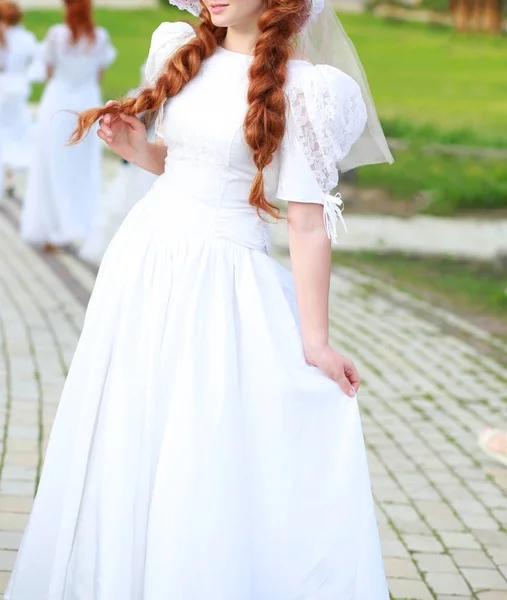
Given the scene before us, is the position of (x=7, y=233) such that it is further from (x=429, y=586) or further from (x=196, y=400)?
(x=196, y=400)

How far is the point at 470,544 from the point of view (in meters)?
4.41

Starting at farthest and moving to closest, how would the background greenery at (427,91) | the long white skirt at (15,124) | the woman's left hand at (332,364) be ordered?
the background greenery at (427,91)
the long white skirt at (15,124)
the woman's left hand at (332,364)

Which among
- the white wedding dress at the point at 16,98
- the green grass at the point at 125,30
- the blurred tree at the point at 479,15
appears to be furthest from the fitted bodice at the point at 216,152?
the blurred tree at the point at 479,15

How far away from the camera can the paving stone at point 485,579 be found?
4055 millimetres

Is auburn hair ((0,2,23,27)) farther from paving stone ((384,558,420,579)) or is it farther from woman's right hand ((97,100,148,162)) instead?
woman's right hand ((97,100,148,162))

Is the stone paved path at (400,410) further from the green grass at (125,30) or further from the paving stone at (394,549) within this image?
the green grass at (125,30)

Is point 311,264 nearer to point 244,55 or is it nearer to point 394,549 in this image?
point 244,55

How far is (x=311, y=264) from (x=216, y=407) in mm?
417

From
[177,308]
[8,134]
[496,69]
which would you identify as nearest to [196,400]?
[177,308]

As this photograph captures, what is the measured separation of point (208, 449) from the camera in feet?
9.52

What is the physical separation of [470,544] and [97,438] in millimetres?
1898

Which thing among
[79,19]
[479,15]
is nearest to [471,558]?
[79,19]

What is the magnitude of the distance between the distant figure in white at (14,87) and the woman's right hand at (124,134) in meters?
9.12

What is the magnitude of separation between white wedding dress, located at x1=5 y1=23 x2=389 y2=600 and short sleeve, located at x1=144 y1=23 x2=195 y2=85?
16 centimetres
